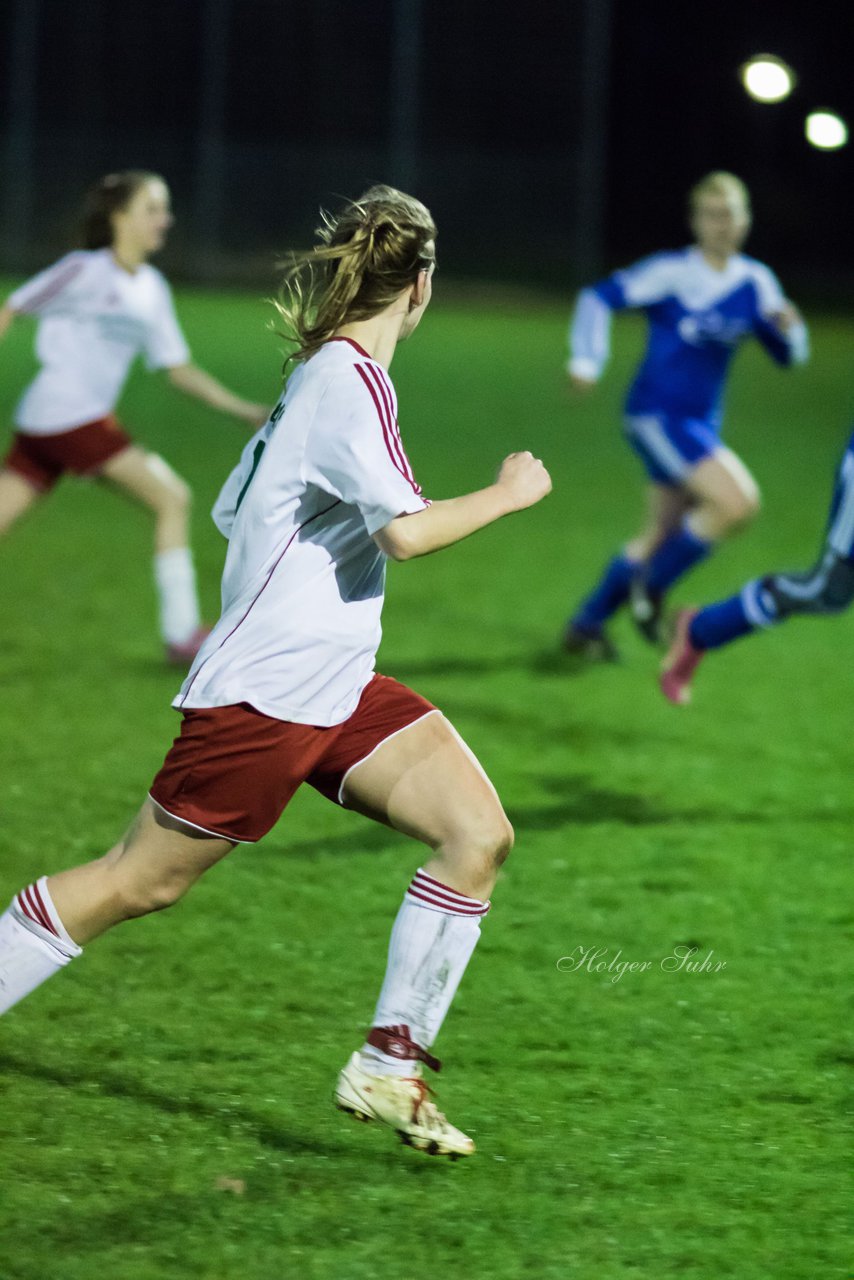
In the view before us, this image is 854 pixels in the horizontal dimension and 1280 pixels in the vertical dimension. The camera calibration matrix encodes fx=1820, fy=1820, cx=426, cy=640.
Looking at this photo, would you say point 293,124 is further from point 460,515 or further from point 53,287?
point 460,515

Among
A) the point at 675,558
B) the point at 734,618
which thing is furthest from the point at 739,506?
the point at 734,618

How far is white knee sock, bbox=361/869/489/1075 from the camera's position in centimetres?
348

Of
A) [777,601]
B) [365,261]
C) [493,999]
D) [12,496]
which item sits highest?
[365,261]

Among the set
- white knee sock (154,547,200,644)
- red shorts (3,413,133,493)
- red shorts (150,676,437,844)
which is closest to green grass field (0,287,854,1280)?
white knee sock (154,547,200,644)

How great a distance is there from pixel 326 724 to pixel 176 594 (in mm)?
4378

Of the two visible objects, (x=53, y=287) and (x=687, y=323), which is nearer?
(x=53, y=287)

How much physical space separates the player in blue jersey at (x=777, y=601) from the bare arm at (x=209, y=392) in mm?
1814

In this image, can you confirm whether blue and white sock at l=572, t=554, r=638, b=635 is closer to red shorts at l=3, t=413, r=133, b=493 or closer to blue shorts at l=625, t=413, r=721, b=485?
blue shorts at l=625, t=413, r=721, b=485

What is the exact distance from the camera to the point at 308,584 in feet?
11.1

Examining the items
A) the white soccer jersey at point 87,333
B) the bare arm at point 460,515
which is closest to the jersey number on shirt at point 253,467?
the bare arm at point 460,515

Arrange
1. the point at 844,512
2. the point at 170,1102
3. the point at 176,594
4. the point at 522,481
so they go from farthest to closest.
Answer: the point at 176,594, the point at 844,512, the point at 170,1102, the point at 522,481

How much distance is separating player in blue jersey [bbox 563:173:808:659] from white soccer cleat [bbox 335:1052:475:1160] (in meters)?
4.85

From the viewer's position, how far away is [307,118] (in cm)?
3291

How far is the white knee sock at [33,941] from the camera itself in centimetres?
344
